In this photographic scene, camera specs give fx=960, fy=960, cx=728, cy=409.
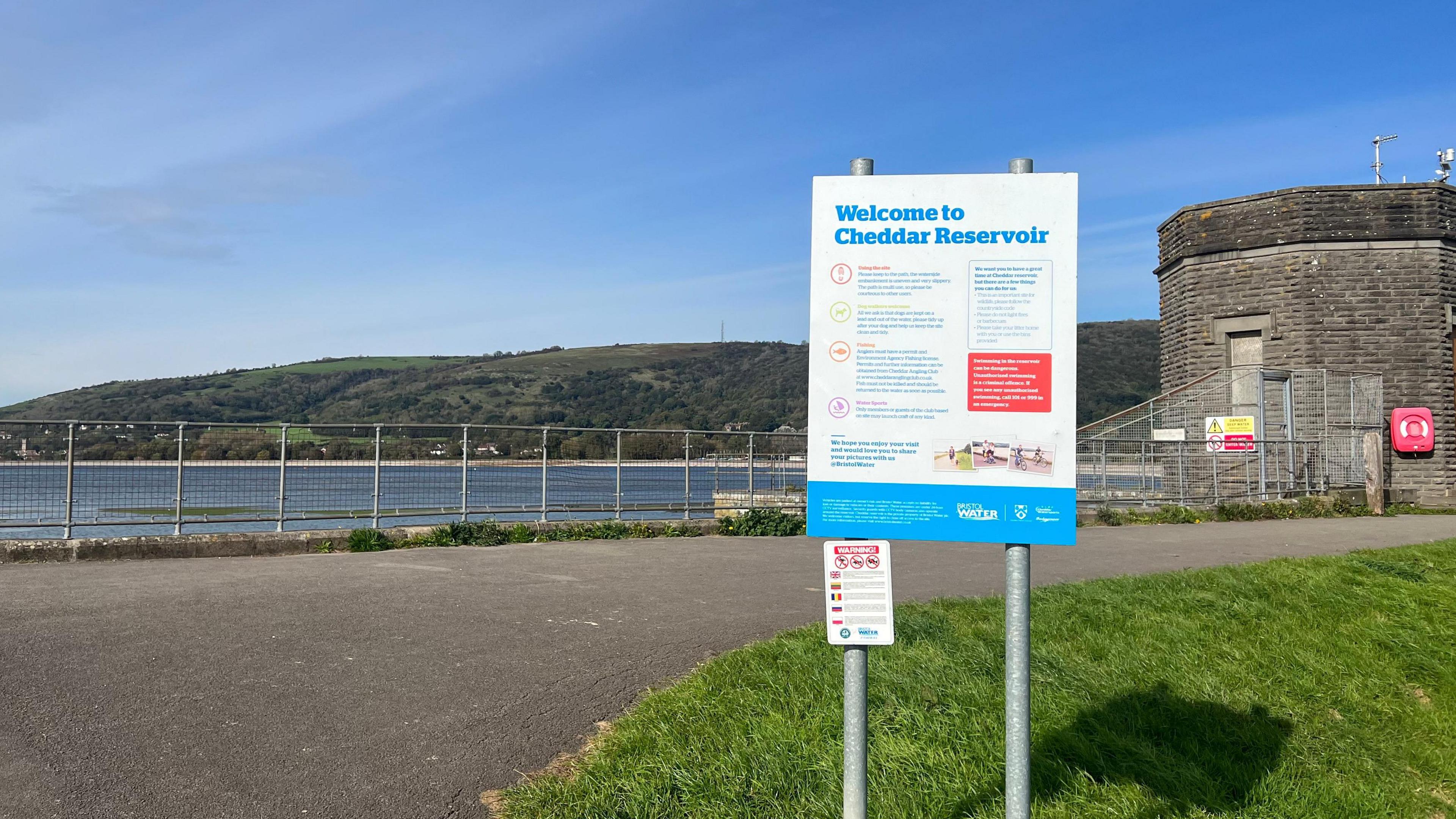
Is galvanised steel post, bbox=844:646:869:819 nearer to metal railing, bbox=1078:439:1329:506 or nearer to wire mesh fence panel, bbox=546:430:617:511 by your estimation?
wire mesh fence panel, bbox=546:430:617:511

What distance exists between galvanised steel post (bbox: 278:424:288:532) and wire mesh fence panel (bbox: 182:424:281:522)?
37 millimetres

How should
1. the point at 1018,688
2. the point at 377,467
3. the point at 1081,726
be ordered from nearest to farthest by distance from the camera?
the point at 1018,688 → the point at 1081,726 → the point at 377,467

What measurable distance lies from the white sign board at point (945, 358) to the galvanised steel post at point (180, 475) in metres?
11.6

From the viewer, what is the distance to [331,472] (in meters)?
13.4

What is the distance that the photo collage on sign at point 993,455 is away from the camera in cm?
304

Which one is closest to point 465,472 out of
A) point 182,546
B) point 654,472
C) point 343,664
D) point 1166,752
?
point 654,472

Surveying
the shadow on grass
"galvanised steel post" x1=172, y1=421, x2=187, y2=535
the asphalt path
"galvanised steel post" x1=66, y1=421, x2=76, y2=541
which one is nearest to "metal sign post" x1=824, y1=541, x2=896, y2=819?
the shadow on grass

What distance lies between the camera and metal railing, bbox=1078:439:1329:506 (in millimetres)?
24000

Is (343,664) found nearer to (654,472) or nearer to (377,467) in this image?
(377,467)

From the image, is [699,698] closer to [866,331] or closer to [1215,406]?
[866,331]

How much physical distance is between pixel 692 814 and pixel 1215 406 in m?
28.5

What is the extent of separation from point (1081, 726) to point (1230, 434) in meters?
22.8

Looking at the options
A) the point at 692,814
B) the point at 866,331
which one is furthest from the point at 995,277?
the point at 692,814

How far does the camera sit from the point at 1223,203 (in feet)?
95.2
